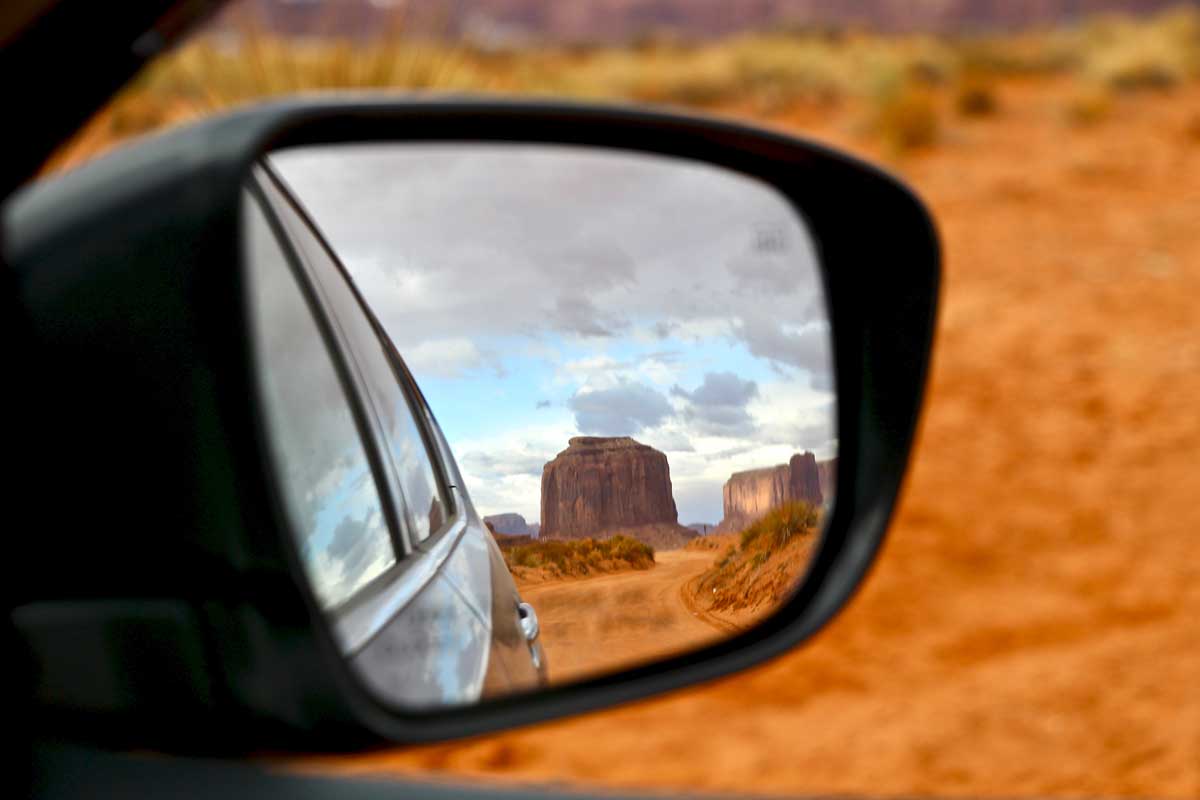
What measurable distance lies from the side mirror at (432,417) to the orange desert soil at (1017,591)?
0.15 meters

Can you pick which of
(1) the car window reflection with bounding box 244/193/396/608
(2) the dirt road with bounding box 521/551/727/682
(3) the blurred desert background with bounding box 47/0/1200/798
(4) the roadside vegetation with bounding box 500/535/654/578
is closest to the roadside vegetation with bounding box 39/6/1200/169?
(3) the blurred desert background with bounding box 47/0/1200/798

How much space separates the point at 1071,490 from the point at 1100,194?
8948 mm

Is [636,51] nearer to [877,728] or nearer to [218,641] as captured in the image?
[877,728]

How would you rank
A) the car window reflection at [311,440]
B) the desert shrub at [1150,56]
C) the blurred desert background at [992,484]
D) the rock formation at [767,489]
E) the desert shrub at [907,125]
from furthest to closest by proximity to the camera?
the desert shrub at [1150,56] → the desert shrub at [907,125] → the blurred desert background at [992,484] → the rock formation at [767,489] → the car window reflection at [311,440]

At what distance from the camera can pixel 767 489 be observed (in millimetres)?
1530

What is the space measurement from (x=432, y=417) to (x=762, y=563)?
50cm

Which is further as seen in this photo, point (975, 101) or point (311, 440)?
point (975, 101)

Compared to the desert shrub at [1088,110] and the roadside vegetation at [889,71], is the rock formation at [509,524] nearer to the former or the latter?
the roadside vegetation at [889,71]

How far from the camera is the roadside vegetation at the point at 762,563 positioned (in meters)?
1.48

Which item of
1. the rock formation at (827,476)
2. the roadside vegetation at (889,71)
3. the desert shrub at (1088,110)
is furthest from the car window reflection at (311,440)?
the desert shrub at (1088,110)

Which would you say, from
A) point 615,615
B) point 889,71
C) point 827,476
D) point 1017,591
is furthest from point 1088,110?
point 615,615

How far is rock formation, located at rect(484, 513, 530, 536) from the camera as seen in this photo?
125 centimetres

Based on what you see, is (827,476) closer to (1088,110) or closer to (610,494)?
(610,494)

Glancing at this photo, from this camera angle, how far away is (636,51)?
3291 centimetres
